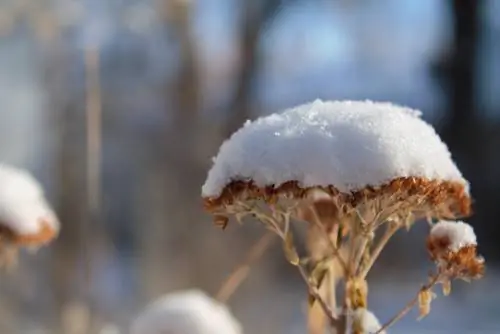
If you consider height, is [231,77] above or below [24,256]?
above

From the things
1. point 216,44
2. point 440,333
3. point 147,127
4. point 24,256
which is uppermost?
point 216,44

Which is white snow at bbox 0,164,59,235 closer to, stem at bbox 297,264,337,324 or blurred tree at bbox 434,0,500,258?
stem at bbox 297,264,337,324

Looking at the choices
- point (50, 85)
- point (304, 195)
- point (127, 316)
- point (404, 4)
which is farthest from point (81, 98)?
point (304, 195)

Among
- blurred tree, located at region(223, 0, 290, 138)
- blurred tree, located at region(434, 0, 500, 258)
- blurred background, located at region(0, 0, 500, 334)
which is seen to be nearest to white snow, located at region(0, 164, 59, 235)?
blurred background, located at region(0, 0, 500, 334)

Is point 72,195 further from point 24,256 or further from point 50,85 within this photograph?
point 50,85

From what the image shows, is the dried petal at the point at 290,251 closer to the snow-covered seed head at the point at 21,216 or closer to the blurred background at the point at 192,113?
the snow-covered seed head at the point at 21,216

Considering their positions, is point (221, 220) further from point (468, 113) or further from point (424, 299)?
point (468, 113)

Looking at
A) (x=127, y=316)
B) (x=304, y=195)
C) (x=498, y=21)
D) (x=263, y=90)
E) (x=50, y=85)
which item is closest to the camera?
(x=304, y=195)
